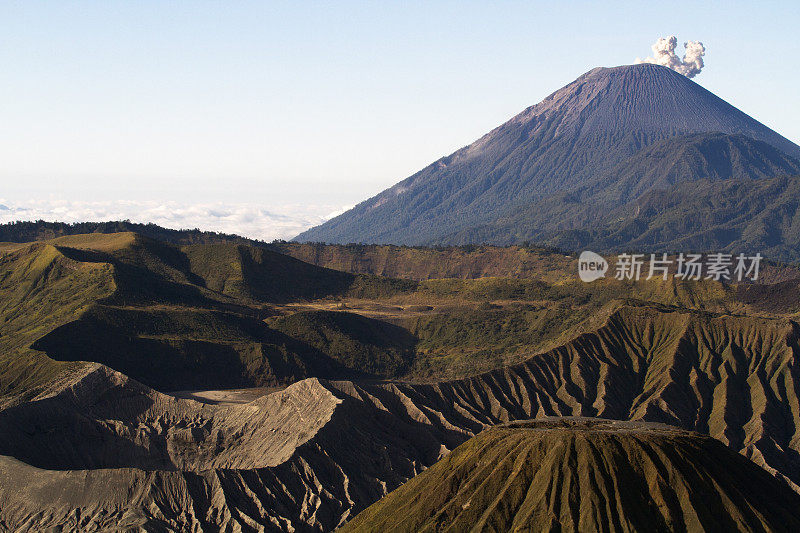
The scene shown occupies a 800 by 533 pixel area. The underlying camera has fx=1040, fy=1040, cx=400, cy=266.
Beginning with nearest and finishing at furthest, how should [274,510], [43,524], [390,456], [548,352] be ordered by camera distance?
[43,524], [274,510], [390,456], [548,352]

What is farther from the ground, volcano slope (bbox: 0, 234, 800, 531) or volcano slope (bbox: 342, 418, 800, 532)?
volcano slope (bbox: 342, 418, 800, 532)

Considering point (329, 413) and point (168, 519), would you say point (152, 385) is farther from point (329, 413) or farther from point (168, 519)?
point (168, 519)

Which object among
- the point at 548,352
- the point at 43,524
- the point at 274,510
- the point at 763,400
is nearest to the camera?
the point at 43,524

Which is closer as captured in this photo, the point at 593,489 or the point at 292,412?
the point at 593,489

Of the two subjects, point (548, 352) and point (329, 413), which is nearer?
point (329, 413)

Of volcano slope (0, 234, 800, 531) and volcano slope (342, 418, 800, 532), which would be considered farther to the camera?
volcano slope (0, 234, 800, 531)

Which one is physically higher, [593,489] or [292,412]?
[593,489]

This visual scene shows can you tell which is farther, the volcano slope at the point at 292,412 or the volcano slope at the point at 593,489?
the volcano slope at the point at 292,412

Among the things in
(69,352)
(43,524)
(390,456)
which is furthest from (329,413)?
(69,352)
